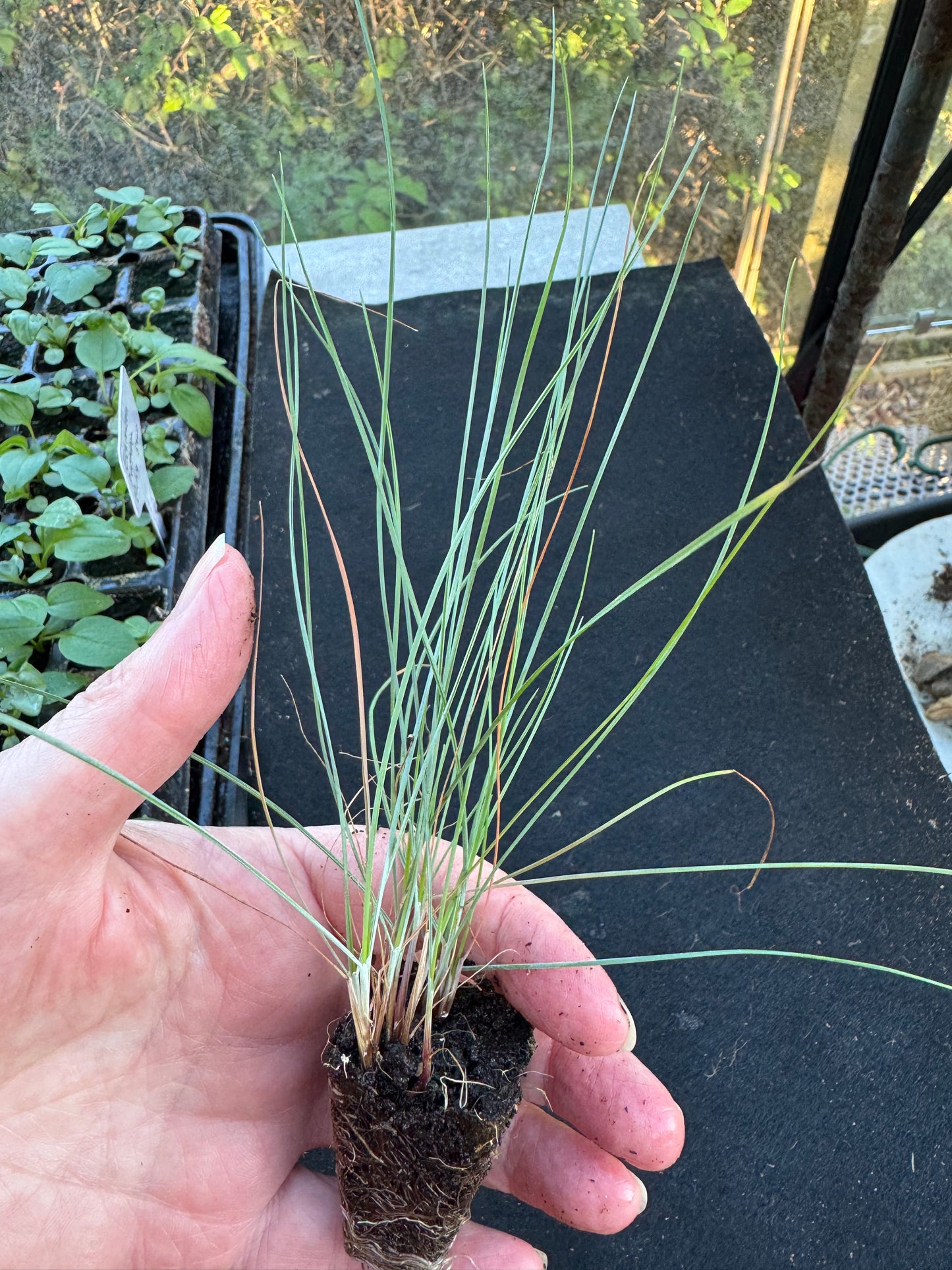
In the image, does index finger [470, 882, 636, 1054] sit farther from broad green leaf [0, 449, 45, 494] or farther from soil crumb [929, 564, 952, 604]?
soil crumb [929, 564, 952, 604]

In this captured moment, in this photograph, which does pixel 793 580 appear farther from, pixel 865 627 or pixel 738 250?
pixel 738 250

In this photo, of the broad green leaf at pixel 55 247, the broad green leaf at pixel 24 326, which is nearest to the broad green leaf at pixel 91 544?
the broad green leaf at pixel 24 326

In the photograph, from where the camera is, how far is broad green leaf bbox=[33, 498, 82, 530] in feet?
2.71

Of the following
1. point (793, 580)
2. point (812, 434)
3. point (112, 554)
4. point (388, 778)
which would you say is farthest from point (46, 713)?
point (812, 434)

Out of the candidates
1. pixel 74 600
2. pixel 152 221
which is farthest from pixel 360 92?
pixel 74 600

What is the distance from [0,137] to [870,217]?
3.28ft

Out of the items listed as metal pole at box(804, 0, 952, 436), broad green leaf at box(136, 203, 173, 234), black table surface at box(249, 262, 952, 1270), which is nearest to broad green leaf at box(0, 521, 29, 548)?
black table surface at box(249, 262, 952, 1270)

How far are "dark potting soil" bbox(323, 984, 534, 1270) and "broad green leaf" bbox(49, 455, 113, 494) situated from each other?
0.56 meters

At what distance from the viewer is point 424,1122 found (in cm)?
52

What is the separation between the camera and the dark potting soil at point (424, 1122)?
0.52 metres

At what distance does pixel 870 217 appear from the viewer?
3.60ft

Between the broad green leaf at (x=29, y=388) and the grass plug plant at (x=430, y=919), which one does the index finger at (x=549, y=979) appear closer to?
the grass plug plant at (x=430, y=919)

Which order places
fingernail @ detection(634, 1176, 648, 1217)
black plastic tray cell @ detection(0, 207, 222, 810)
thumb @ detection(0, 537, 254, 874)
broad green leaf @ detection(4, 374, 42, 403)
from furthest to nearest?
broad green leaf @ detection(4, 374, 42, 403)
black plastic tray cell @ detection(0, 207, 222, 810)
fingernail @ detection(634, 1176, 648, 1217)
thumb @ detection(0, 537, 254, 874)

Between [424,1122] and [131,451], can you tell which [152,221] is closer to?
[131,451]
